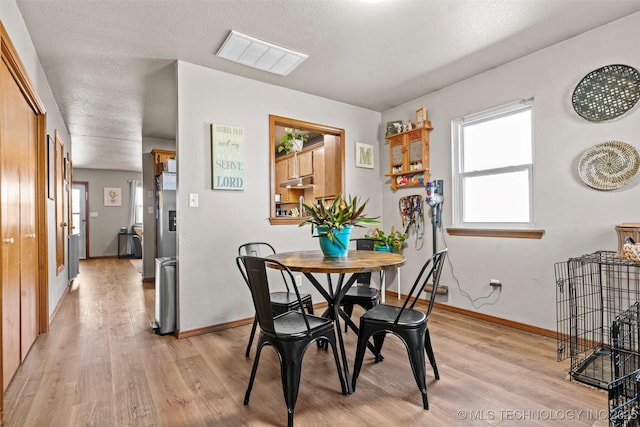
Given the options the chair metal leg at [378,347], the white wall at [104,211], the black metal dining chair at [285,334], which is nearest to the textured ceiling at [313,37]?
the black metal dining chair at [285,334]

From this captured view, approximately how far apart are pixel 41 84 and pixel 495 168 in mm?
4387

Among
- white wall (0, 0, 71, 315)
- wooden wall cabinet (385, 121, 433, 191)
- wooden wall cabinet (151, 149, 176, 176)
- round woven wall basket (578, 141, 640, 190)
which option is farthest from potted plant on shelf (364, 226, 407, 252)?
wooden wall cabinet (151, 149, 176, 176)

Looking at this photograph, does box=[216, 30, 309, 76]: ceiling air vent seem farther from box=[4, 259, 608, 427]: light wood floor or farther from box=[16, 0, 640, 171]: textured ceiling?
box=[4, 259, 608, 427]: light wood floor

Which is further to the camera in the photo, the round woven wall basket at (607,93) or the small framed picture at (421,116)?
the small framed picture at (421,116)

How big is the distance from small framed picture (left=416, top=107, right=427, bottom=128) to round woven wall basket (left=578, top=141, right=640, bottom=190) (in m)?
1.63

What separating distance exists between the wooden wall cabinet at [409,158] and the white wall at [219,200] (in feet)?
4.22

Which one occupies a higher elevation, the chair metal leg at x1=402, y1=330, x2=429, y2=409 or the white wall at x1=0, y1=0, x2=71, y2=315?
the white wall at x1=0, y1=0, x2=71, y2=315

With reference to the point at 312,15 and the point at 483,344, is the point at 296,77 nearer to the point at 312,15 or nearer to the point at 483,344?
the point at 312,15

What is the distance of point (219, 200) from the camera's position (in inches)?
127

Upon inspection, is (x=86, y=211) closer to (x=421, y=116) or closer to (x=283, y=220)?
(x=283, y=220)

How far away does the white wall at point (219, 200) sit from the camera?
119 inches

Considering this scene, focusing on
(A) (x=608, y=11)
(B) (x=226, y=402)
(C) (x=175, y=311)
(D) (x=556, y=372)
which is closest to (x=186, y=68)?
(C) (x=175, y=311)

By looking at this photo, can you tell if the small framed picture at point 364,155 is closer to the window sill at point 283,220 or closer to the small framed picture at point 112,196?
the window sill at point 283,220

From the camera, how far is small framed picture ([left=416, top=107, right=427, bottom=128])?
386 centimetres
